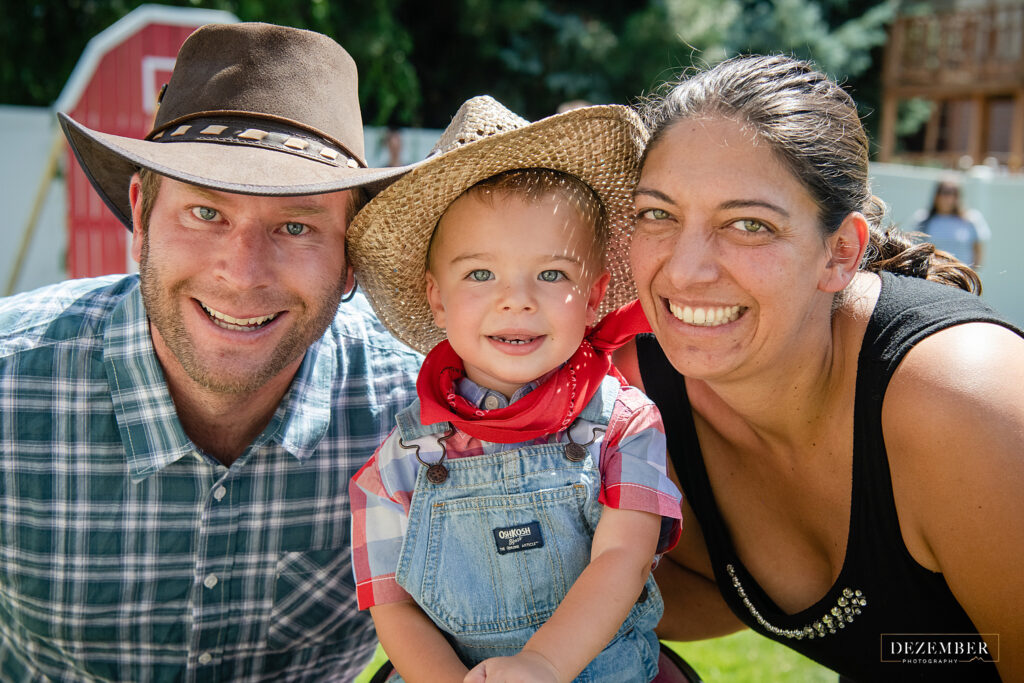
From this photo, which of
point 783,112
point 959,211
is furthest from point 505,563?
point 959,211

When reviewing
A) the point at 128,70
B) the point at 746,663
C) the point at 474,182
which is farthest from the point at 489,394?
the point at 128,70

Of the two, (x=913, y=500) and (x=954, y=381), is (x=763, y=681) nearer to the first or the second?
(x=913, y=500)

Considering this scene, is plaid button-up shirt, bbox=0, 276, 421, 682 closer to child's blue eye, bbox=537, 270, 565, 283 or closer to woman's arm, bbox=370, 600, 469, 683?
woman's arm, bbox=370, 600, 469, 683

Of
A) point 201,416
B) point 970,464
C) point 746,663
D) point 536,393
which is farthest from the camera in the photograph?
point 746,663

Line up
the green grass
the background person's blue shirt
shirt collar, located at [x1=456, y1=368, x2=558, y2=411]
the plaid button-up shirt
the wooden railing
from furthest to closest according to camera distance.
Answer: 1. the wooden railing
2. the background person's blue shirt
3. the green grass
4. the plaid button-up shirt
5. shirt collar, located at [x1=456, y1=368, x2=558, y2=411]

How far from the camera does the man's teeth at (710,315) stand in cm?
212

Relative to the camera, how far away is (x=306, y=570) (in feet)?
8.41

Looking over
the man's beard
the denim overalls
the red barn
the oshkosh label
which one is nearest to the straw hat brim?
the man's beard

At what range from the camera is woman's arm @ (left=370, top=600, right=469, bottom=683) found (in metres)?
1.97

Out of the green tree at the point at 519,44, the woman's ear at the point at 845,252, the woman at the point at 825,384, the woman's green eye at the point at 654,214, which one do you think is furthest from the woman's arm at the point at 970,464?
the green tree at the point at 519,44

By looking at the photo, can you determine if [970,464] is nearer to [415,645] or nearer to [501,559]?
[501,559]

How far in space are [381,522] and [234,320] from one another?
71 cm

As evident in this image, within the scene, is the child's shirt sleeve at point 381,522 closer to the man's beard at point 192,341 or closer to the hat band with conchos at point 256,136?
the man's beard at point 192,341

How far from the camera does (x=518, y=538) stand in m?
2.09
